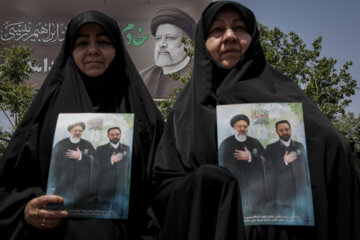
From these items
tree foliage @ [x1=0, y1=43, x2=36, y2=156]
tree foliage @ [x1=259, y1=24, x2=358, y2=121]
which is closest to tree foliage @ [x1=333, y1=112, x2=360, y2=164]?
tree foliage @ [x1=259, y1=24, x2=358, y2=121]

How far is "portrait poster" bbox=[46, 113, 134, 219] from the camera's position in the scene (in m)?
1.33

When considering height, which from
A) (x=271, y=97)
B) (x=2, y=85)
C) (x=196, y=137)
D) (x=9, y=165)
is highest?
(x=2, y=85)

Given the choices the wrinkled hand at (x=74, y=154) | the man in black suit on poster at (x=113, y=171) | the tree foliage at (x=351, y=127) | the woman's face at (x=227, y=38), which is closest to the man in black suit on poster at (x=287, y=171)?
the woman's face at (x=227, y=38)

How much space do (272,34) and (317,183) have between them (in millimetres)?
10121

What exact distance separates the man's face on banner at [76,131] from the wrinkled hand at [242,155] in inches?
24.9

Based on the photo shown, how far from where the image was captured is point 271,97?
1.42m

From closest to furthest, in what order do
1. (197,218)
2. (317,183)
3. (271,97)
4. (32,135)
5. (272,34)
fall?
(197,218) < (317,183) < (271,97) < (32,135) < (272,34)

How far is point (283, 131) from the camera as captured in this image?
129 cm

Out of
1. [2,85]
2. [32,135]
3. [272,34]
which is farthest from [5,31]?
[32,135]

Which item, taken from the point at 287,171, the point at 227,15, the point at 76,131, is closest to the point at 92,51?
the point at 76,131

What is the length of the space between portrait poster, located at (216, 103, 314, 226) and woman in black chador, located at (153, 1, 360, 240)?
3.6 inches

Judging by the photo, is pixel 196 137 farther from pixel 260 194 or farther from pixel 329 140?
pixel 329 140

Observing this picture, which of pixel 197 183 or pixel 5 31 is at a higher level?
pixel 5 31

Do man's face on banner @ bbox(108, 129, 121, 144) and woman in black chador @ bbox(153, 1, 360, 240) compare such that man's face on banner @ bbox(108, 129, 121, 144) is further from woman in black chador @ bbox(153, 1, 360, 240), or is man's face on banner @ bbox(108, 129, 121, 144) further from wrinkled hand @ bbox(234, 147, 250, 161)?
wrinkled hand @ bbox(234, 147, 250, 161)
